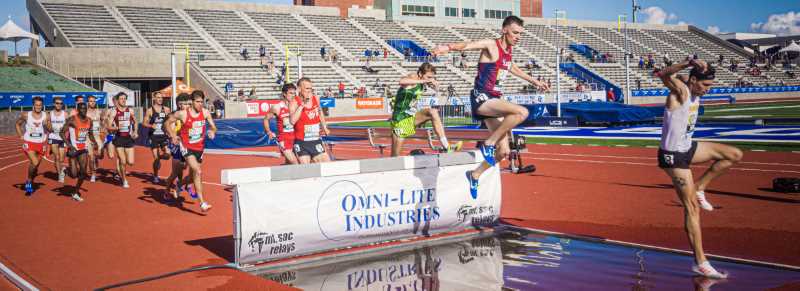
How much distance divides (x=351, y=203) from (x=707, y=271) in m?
3.81

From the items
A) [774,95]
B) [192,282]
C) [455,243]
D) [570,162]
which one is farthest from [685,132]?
[774,95]

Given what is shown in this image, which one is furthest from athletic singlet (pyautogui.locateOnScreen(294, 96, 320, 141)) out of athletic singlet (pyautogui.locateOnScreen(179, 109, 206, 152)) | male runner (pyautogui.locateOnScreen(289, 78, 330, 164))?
athletic singlet (pyautogui.locateOnScreen(179, 109, 206, 152))

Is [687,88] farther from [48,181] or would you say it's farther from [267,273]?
[48,181]

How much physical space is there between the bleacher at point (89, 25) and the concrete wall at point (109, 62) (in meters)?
1.58

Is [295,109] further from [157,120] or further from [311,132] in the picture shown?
[157,120]

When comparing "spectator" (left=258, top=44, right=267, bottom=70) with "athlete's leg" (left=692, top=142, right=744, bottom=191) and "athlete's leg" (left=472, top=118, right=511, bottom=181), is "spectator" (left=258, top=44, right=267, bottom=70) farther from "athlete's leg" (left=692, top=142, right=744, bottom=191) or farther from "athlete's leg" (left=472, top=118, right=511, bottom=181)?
"athlete's leg" (left=692, top=142, right=744, bottom=191)

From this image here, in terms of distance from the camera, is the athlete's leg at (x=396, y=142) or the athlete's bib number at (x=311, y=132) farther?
the athlete's bib number at (x=311, y=132)

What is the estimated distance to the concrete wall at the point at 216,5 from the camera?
53159mm

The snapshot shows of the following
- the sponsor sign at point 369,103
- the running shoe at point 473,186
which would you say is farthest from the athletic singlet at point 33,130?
the sponsor sign at point 369,103

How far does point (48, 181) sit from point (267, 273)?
1246 centimetres

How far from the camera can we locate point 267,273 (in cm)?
735

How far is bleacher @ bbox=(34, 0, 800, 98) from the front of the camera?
49281mm

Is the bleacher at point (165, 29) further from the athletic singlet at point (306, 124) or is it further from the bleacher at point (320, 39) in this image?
the athletic singlet at point (306, 124)

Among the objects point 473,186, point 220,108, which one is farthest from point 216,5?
point 473,186
